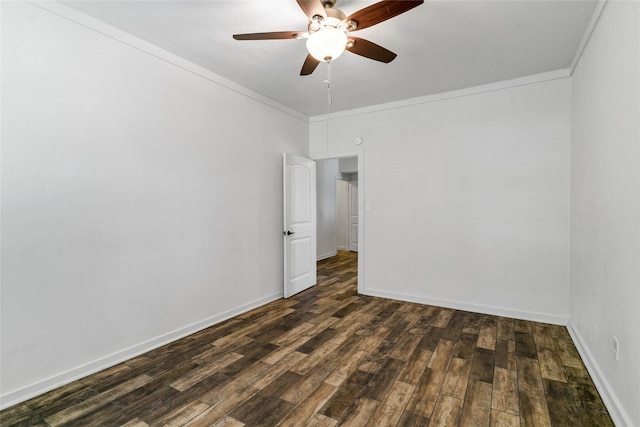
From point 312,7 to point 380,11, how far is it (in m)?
0.40

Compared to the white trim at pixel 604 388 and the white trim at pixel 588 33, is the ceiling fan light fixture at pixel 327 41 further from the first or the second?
the white trim at pixel 604 388

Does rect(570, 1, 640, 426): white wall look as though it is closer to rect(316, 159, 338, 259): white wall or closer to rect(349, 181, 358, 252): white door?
rect(316, 159, 338, 259): white wall

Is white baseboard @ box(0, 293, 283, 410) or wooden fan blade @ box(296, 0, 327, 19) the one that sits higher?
wooden fan blade @ box(296, 0, 327, 19)

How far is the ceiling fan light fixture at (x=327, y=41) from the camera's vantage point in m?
1.87

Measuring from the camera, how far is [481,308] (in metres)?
3.60

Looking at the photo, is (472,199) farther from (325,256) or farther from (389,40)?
(325,256)

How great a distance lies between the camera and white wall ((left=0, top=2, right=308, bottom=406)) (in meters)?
1.98

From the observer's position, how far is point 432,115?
3877mm

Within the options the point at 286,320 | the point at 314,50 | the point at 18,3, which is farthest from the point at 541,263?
the point at 18,3

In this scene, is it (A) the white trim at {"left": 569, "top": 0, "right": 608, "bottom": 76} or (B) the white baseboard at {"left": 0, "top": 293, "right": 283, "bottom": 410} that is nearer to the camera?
(B) the white baseboard at {"left": 0, "top": 293, "right": 283, "bottom": 410}

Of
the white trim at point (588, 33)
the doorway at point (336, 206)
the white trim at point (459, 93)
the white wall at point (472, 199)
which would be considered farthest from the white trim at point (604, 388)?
the doorway at point (336, 206)

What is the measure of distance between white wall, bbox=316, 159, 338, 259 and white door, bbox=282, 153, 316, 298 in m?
2.40

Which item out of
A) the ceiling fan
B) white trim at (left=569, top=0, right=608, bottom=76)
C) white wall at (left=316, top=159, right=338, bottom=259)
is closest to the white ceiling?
white trim at (left=569, top=0, right=608, bottom=76)

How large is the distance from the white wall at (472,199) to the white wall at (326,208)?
2813 mm
